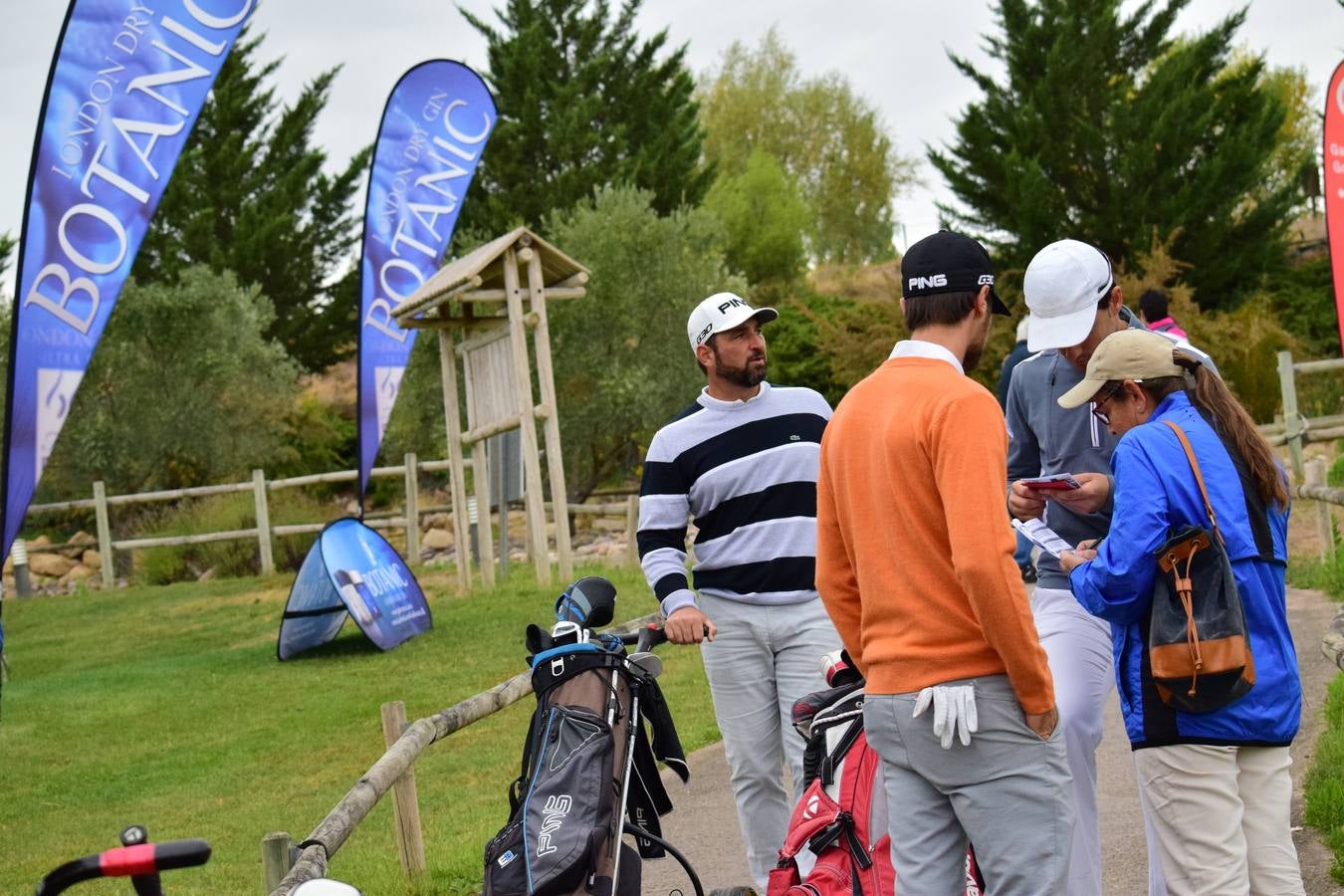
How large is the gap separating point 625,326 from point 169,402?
8805 mm

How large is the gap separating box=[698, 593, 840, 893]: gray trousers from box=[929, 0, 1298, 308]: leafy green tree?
25.0 metres

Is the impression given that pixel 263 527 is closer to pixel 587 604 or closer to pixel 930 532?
pixel 587 604

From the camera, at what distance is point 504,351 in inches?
569

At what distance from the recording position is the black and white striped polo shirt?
494 cm

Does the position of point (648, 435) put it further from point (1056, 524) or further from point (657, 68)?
point (1056, 524)

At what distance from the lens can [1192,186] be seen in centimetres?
2884

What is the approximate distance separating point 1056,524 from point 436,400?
25592 mm

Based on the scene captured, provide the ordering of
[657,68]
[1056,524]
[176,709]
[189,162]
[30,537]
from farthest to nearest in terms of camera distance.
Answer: [657,68], [189,162], [30,537], [176,709], [1056,524]

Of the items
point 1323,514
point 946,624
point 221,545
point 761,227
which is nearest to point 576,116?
point 761,227

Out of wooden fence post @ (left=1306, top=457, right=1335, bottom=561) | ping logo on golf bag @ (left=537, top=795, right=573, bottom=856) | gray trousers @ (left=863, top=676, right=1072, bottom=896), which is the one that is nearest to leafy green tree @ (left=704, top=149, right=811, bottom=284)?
wooden fence post @ (left=1306, top=457, right=1335, bottom=561)

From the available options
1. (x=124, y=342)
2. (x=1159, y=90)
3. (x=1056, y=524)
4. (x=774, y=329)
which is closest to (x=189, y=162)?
(x=124, y=342)

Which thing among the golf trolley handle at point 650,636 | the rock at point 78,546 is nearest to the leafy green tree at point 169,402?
the rock at point 78,546

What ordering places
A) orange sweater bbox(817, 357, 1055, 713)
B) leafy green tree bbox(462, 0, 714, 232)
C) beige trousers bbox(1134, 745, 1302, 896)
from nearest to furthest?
orange sweater bbox(817, 357, 1055, 713) < beige trousers bbox(1134, 745, 1302, 896) < leafy green tree bbox(462, 0, 714, 232)

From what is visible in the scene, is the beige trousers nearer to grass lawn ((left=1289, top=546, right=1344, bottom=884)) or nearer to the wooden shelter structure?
grass lawn ((left=1289, top=546, right=1344, bottom=884))
